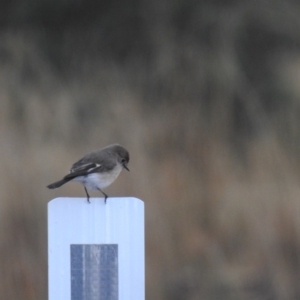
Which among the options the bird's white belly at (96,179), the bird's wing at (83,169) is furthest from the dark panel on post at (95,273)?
the bird's white belly at (96,179)

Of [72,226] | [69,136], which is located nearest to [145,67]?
[69,136]

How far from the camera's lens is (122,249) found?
2709 millimetres

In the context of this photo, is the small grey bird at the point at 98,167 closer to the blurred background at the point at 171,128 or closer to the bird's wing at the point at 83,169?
the bird's wing at the point at 83,169

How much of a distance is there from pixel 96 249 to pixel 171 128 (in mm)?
2649

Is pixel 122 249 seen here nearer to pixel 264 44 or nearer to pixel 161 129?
pixel 161 129

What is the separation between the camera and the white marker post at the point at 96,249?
2.70m

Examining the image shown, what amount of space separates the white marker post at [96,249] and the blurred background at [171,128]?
2.33 m

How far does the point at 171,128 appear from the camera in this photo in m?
5.29

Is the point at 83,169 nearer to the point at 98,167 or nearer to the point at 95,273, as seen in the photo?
the point at 98,167

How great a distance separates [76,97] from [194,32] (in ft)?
2.94

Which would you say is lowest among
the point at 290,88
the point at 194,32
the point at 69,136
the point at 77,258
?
the point at 77,258

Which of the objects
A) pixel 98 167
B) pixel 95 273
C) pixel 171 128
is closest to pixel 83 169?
pixel 98 167

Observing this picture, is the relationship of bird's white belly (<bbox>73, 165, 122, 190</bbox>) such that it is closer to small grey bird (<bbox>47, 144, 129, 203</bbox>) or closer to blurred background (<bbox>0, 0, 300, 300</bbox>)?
small grey bird (<bbox>47, 144, 129, 203</bbox>)

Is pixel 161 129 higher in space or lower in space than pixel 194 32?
lower
